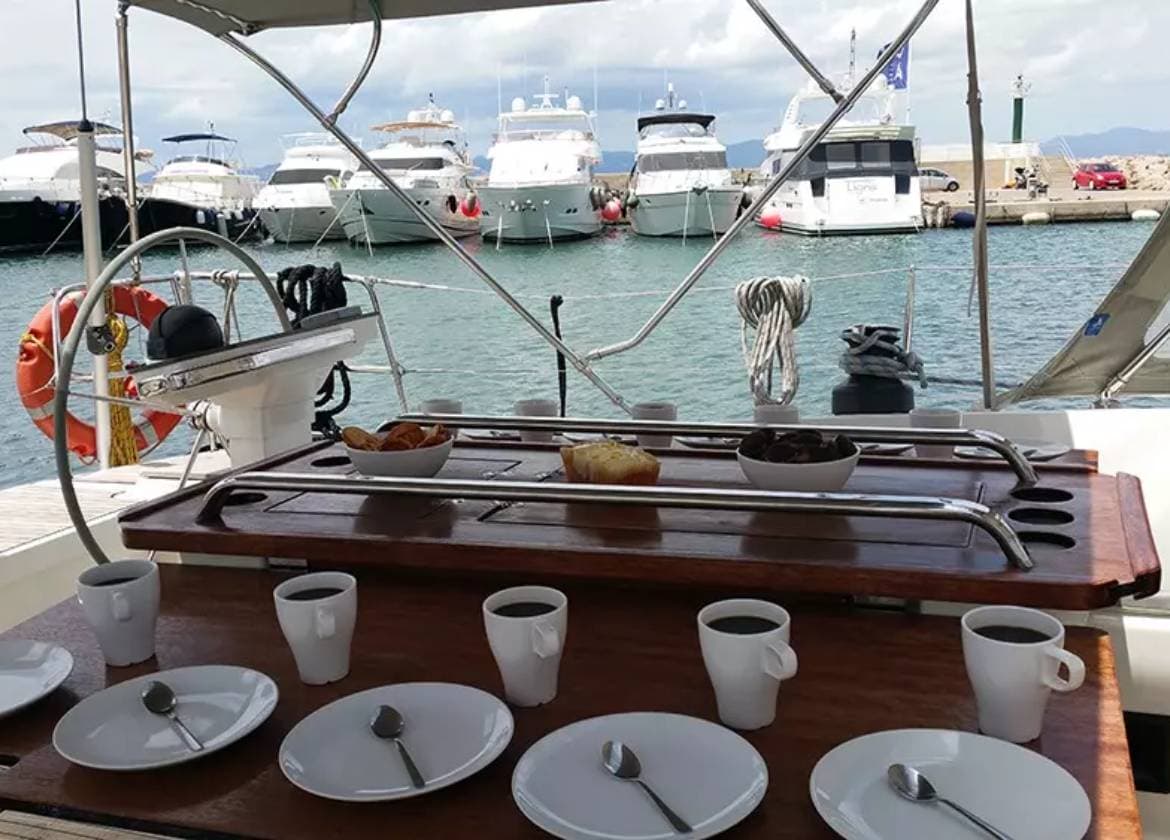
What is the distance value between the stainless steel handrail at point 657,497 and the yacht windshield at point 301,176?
79.0 ft

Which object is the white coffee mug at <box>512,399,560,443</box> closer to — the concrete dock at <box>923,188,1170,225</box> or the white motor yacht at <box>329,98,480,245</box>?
the white motor yacht at <box>329,98,480,245</box>

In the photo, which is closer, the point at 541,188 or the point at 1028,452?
the point at 1028,452

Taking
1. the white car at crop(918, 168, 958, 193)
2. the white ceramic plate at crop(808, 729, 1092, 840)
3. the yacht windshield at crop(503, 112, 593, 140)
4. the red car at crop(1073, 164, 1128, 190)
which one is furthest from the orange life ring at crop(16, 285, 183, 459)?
the red car at crop(1073, 164, 1128, 190)

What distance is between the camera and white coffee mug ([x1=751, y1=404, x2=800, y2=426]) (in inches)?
70.7

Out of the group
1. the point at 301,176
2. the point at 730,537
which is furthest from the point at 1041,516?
the point at 301,176

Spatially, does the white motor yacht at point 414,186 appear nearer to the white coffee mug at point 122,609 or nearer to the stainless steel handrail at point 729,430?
the stainless steel handrail at point 729,430

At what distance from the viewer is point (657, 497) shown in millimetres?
1268

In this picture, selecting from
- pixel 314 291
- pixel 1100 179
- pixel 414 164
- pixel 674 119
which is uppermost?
pixel 674 119

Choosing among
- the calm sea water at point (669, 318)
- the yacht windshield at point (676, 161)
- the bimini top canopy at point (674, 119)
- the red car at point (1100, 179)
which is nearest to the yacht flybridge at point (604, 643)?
the calm sea water at point (669, 318)

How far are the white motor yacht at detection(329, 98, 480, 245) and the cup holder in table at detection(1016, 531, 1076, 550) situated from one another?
18.9m

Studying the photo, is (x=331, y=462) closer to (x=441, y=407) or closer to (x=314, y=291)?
(x=441, y=407)

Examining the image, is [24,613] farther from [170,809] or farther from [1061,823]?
[1061,823]

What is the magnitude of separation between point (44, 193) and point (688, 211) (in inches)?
550

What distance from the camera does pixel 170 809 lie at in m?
0.89
